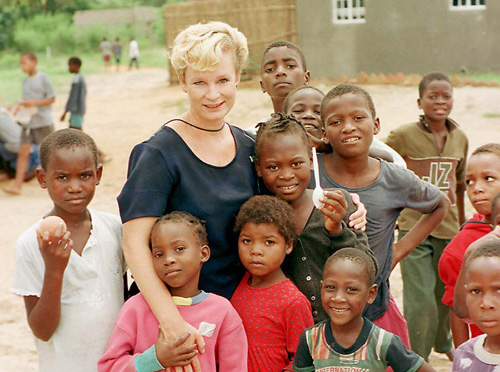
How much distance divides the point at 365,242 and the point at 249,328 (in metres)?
0.57

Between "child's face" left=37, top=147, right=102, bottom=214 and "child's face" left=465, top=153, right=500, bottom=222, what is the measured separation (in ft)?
6.00

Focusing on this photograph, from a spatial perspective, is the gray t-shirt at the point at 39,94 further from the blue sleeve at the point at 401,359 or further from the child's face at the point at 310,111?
the blue sleeve at the point at 401,359

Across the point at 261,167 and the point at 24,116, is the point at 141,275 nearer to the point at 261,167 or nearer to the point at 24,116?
the point at 261,167

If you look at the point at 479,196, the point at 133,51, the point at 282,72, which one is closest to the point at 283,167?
the point at 479,196

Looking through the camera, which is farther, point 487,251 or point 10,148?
point 10,148

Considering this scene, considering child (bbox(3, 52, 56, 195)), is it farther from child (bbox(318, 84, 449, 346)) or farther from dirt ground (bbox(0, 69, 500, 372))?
child (bbox(318, 84, 449, 346))

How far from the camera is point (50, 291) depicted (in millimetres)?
2545

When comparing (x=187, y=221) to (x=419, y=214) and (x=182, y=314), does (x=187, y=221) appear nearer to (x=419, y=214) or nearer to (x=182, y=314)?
(x=182, y=314)

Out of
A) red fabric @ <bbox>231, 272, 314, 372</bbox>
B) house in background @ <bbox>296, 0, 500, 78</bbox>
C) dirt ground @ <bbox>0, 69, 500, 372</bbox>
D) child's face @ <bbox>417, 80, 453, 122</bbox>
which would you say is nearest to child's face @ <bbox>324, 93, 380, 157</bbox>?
red fabric @ <bbox>231, 272, 314, 372</bbox>

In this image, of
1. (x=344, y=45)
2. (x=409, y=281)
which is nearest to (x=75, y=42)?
(x=344, y=45)

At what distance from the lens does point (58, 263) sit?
248cm

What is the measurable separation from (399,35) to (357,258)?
589 inches

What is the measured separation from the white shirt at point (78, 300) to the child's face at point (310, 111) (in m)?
1.22

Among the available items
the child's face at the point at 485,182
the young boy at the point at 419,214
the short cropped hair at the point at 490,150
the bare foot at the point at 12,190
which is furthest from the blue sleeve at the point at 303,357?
the bare foot at the point at 12,190
